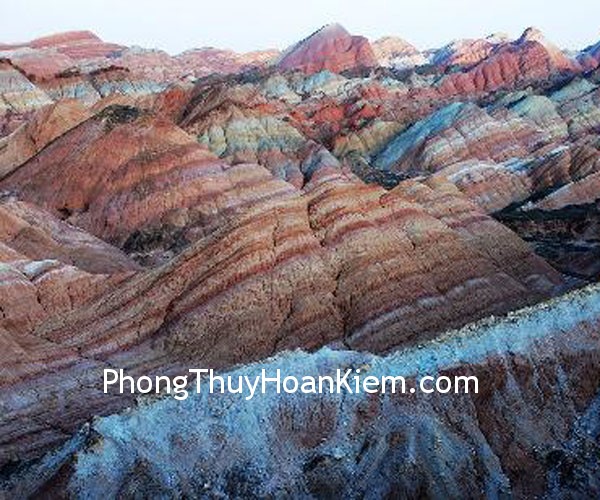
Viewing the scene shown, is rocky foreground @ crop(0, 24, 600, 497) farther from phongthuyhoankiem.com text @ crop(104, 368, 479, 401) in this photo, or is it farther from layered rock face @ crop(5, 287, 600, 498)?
phongthuyhoankiem.com text @ crop(104, 368, 479, 401)

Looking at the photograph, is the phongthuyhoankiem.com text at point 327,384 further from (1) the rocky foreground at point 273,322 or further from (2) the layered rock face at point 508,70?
(2) the layered rock face at point 508,70

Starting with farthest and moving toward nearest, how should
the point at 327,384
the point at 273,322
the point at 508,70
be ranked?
the point at 508,70, the point at 273,322, the point at 327,384

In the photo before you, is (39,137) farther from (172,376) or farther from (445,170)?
(172,376)

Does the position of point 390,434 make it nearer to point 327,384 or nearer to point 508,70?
point 327,384

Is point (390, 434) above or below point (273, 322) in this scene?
above

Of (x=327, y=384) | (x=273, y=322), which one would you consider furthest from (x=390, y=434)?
(x=273, y=322)

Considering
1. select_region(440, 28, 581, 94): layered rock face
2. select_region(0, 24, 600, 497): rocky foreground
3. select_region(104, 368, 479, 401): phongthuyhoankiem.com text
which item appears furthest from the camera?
select_region(440, 28, 581, 94): layered rock face

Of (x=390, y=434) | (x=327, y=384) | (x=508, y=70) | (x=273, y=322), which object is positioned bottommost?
(x=508, y=70)

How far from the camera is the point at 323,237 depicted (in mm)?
43438

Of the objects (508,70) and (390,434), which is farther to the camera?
(508,70)

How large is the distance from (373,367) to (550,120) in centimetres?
10703

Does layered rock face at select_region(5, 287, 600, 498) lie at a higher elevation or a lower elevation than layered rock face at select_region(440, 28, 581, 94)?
higher

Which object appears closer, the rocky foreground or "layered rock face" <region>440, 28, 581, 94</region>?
the rocky foreground

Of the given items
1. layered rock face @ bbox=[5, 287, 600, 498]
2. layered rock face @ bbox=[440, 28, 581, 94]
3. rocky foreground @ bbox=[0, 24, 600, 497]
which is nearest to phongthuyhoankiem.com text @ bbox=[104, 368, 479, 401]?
layered rock face @ bbox=[5, 287, 600, 498]
